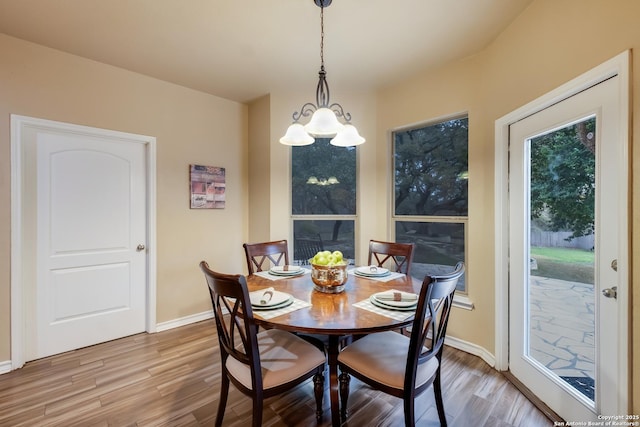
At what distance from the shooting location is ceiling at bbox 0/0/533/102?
6.41 feet

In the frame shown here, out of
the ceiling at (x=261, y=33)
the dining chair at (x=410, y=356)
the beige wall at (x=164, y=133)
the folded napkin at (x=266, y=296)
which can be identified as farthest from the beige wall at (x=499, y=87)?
the beige wall at (x=164, y=133)

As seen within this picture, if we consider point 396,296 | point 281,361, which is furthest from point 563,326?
point 281,361

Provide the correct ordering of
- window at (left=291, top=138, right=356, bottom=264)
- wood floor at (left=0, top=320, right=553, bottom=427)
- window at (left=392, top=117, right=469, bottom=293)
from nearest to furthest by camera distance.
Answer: wood floor at (left=0, top=320, right=553, bottom=427) < window at (left=392, top=117, right=469, bottom=293) < window at (left=291, top=138, right=356, bottom=264)

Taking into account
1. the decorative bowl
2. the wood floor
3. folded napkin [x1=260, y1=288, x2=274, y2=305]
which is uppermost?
the decorative bowl

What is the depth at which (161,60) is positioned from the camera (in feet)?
8.71

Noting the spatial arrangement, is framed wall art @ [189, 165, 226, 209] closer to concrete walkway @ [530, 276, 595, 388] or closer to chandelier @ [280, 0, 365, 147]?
chandelier @ [280, 0, 365, 147]

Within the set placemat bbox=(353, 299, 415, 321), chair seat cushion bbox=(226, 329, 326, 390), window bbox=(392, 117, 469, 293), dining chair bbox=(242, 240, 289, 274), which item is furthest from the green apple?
window bbox=(392, 117, 469, 293)

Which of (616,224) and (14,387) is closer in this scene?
(616,224)

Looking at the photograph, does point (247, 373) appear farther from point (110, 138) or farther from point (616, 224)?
point (110, 138)

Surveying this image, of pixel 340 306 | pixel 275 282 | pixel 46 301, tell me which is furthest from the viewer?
pixel 46 301

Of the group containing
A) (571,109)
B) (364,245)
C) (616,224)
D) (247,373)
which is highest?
(571,109)

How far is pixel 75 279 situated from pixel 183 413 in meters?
1.74

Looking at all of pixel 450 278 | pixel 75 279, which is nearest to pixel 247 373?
pixel 450 278

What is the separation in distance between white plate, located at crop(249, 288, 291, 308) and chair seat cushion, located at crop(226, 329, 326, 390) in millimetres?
295
